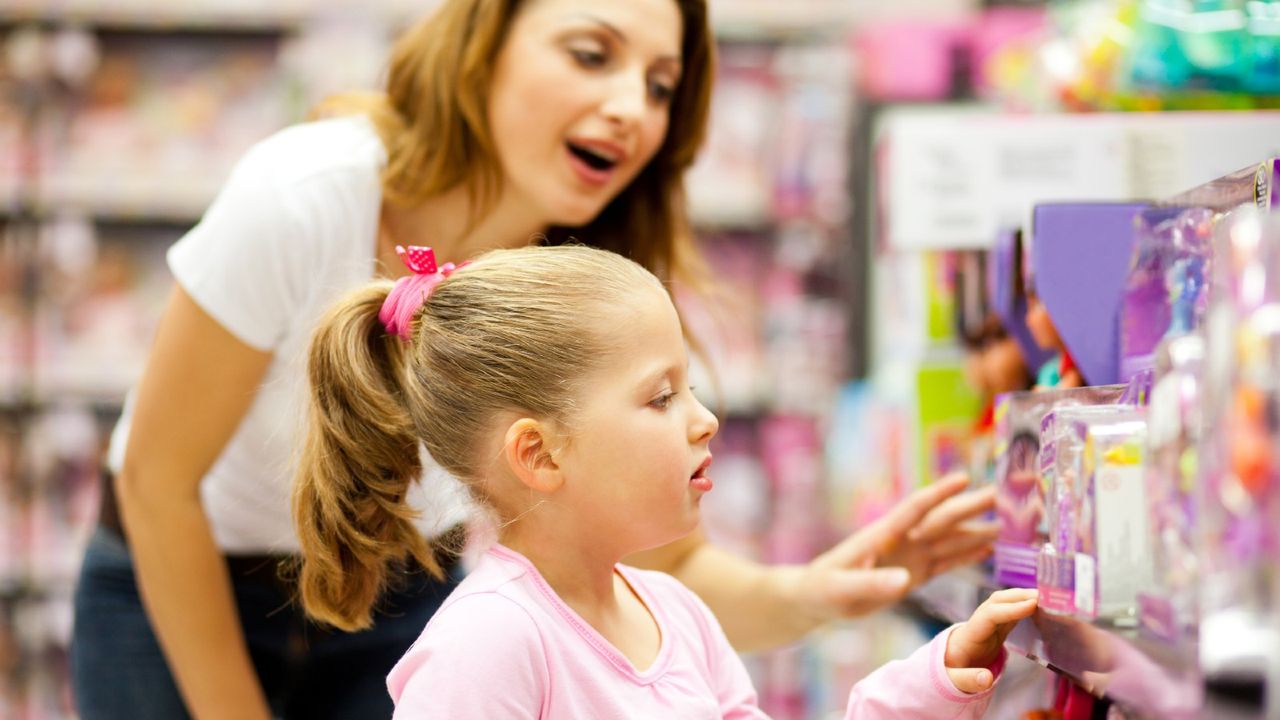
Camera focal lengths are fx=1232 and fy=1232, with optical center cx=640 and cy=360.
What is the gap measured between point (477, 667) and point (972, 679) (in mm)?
362

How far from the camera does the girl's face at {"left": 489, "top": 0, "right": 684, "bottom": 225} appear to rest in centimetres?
141

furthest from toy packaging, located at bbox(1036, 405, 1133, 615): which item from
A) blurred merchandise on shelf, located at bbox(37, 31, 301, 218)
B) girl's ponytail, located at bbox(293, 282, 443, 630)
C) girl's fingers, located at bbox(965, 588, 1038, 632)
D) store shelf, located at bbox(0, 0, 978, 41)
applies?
blurred merchandise on shelf, located at bbox(37, 31, 301, 218)

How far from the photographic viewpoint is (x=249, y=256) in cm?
128

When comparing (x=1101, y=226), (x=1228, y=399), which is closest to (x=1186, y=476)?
(x=1228, y=399)

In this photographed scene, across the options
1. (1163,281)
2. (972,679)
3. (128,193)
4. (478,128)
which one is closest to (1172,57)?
(1163,281)

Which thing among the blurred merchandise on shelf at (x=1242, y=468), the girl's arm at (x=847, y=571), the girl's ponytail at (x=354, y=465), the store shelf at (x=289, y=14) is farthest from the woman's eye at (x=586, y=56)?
the store shelf at (x=289, y=14)

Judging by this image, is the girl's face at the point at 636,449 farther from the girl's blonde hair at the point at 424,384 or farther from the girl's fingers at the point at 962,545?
the girl's fingers at the point at 962,545

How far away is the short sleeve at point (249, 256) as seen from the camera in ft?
4.17

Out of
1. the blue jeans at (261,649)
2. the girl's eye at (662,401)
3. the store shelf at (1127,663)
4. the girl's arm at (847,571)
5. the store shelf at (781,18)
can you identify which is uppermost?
the store shelf at (781,18)

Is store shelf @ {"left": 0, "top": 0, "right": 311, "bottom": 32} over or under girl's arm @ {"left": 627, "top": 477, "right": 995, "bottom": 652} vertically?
over

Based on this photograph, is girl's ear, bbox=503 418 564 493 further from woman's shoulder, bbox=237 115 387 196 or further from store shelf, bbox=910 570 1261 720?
woman's shoulder, bbox=237 115 387 196

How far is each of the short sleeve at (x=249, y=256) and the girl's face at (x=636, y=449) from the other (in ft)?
1.59

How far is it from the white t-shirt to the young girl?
0.15 meters

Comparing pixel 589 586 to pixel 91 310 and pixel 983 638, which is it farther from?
pixel 91 310
